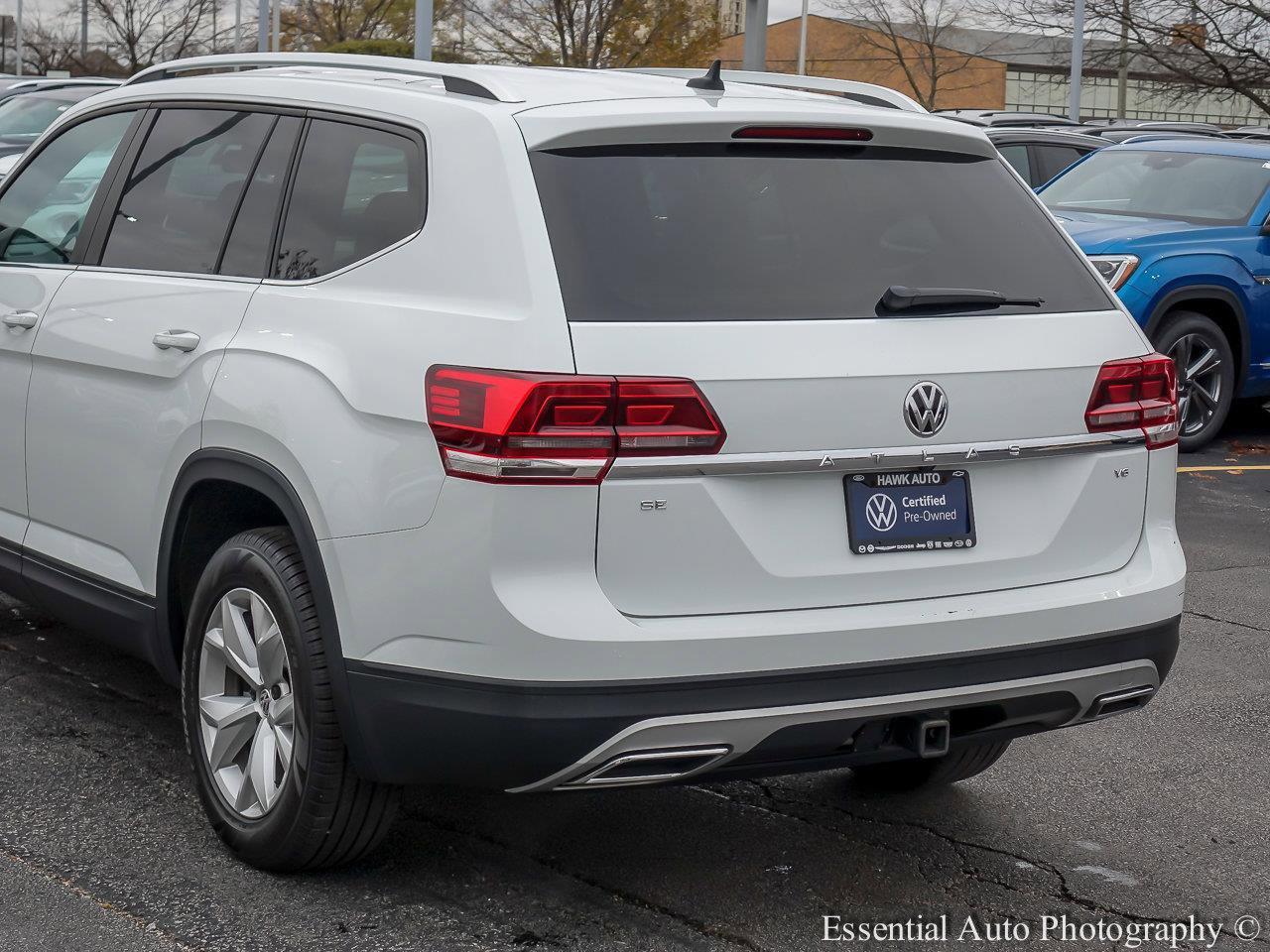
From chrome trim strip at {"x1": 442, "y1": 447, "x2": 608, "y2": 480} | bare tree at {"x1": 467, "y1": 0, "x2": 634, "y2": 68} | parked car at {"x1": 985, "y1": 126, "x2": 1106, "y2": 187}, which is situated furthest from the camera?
bare tree at {"x1": 467, "y1": 0, "x2": 634, "y2": 68}

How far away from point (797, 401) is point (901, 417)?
24 centimetres

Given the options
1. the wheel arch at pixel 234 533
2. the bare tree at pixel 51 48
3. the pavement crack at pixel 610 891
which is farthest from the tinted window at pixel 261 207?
the bare tree at pixel 51 48

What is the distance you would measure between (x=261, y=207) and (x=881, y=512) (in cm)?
174

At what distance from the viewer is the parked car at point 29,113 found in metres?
15.4

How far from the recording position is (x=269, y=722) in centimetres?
384

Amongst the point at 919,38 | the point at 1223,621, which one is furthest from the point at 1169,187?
the point at 919,38

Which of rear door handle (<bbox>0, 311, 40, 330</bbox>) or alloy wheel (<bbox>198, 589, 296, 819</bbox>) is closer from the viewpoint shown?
alloy wheel (<bbox>198, 589, 296, 819</bbox>)

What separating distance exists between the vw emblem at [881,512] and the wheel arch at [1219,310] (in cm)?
738

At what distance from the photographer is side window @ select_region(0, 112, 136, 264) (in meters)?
4.93

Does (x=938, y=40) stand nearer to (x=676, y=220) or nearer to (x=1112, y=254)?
(x=1112, y=254)

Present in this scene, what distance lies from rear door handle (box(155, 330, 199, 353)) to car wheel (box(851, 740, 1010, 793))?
201 centimetres

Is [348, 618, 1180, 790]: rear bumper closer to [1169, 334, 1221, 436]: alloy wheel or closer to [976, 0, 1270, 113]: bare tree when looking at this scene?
[1169, 334, 1221, 436]: alloy wheel

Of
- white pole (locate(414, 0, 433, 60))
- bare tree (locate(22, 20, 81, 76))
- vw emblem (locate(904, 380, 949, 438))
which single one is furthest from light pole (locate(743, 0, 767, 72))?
bare tree (locate(22, 20, 81, 76))

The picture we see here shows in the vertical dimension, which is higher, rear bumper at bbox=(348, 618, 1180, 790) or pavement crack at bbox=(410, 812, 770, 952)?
rear bumper at bbox=(348, 618, 1180, 790)
